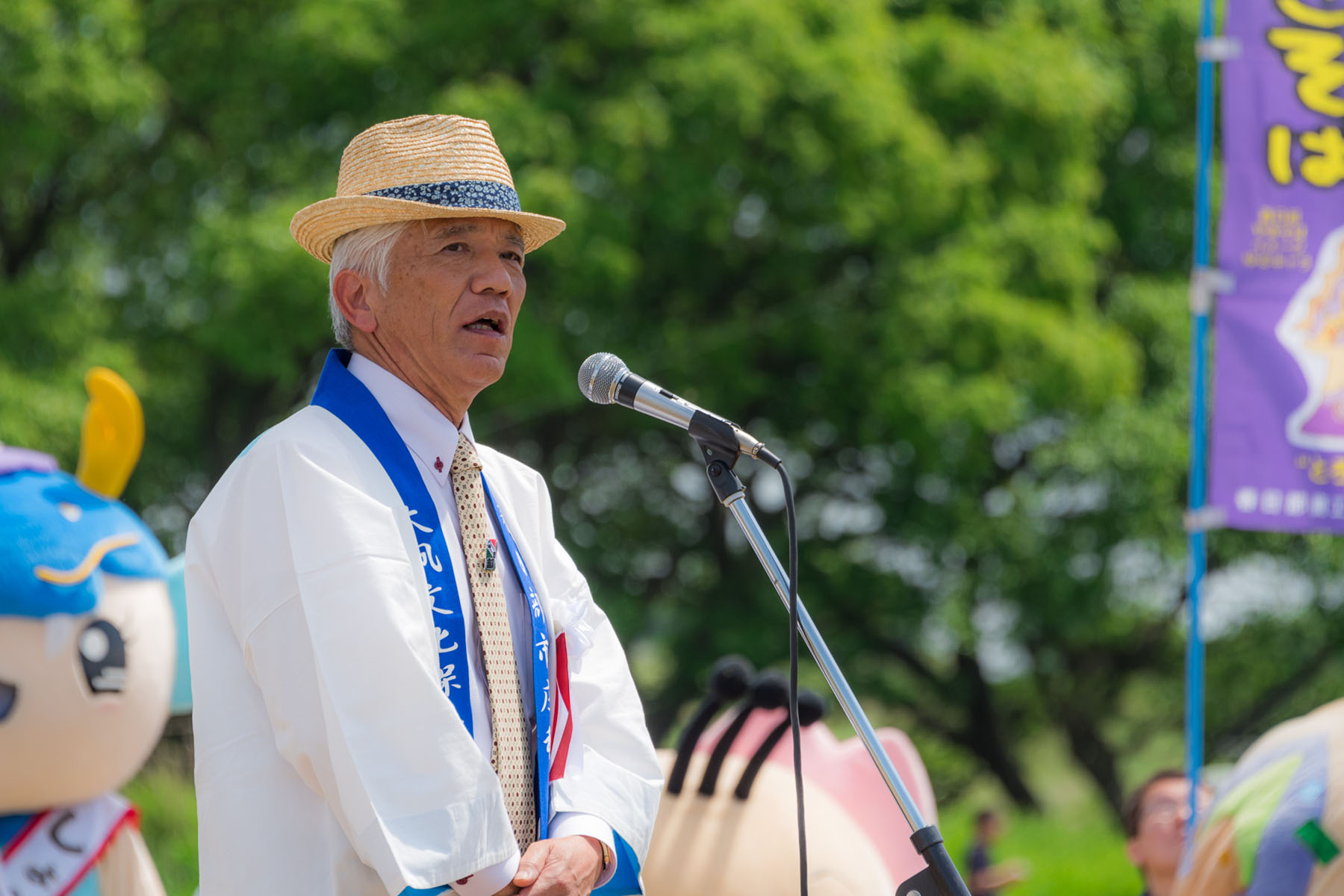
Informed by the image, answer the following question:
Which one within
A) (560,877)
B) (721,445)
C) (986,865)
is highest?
(721,445)

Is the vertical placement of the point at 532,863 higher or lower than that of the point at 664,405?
lower

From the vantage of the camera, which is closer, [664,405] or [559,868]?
[559,868]

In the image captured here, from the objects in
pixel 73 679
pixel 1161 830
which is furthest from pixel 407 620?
pixel 1161 830

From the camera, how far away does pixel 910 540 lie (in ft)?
37.9

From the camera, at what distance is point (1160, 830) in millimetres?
4492

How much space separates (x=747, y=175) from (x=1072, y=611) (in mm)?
4181

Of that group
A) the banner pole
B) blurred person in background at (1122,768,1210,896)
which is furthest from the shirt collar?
blurred person in background at (1122,768,1210,896)

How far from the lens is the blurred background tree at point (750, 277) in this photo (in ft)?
31.6

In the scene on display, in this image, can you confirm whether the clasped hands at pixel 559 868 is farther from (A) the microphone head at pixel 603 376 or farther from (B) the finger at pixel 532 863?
(A) the microphone head at pixel 603 376

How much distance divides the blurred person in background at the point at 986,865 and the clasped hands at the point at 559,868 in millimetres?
5398

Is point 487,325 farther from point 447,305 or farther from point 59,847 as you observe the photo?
point 59,847

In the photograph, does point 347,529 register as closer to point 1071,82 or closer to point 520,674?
point 520,674

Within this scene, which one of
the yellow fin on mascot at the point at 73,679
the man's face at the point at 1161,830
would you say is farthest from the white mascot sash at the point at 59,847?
the man's face at the point at 1161,830

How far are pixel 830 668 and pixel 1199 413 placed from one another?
2963 mm
